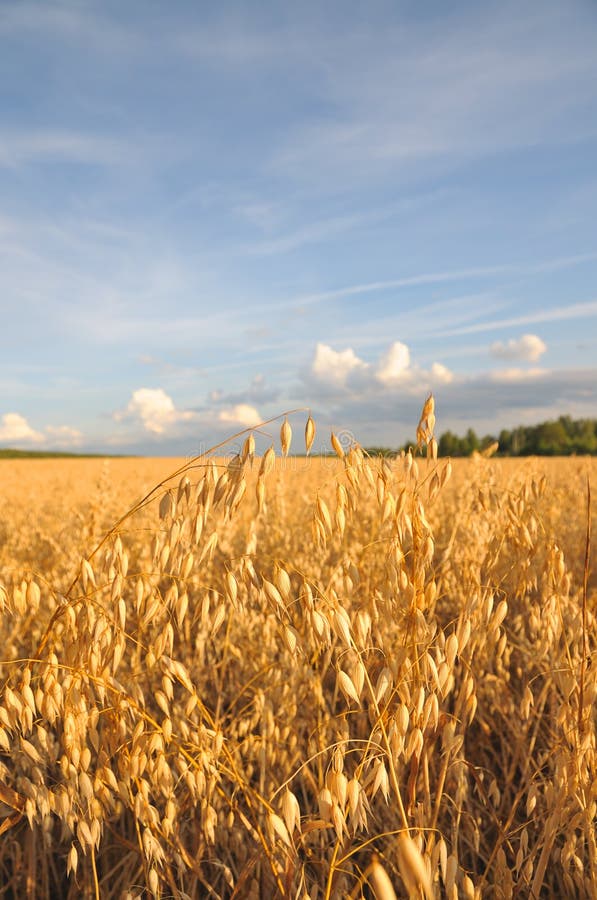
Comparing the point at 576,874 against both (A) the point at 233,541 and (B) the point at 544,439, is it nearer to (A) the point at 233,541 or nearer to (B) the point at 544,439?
(A) the point at 233,541

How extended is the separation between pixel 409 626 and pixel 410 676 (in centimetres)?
17

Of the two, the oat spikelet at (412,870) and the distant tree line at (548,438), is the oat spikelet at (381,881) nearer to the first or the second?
the oat spikelet at (412,870)

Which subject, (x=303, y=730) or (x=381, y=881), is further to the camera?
(x=303, y=730)

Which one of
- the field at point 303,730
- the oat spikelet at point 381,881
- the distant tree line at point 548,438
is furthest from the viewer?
the distant tree line at point 548,438

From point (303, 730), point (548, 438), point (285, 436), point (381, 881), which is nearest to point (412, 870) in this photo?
point (381, 881)

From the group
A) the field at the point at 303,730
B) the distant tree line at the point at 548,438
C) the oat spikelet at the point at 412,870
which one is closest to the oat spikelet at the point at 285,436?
the field at the point at 303,730

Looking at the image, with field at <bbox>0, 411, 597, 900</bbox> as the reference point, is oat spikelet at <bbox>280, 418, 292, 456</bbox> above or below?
above

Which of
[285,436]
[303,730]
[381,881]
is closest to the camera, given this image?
[381,881]

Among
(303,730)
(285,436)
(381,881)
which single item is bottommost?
(303,730)

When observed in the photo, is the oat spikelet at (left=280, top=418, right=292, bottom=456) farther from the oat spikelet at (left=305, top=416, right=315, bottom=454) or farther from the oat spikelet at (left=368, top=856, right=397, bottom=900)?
the oat spikelet at (left=368, top=856, right=397, bottom=900)

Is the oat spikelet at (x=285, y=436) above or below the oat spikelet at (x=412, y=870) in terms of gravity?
above

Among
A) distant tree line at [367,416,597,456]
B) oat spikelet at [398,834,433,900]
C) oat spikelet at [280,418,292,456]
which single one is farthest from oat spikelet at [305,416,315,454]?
distant tree line at [367,416,597,456]

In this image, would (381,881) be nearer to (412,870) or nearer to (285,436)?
(412,870)

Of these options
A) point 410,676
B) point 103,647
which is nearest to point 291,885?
point 410,676
